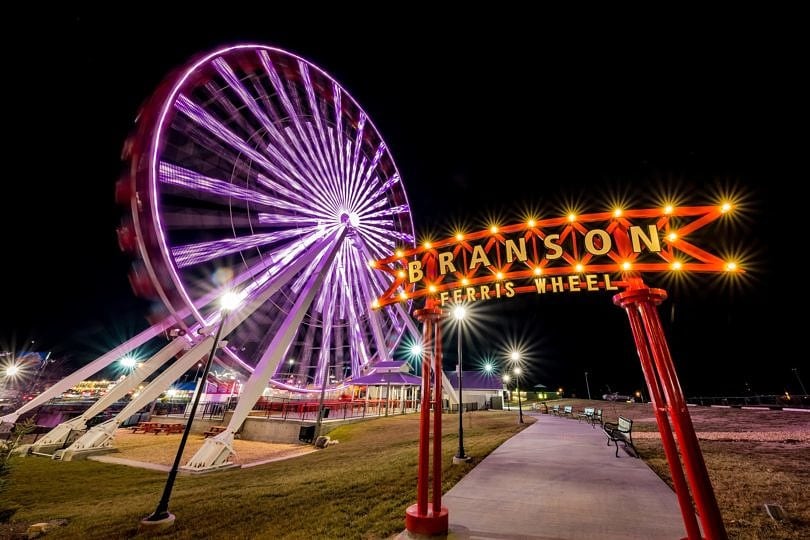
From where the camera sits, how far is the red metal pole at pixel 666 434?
393 cm

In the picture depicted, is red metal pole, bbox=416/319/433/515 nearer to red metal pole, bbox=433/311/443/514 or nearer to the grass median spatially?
red metal pole, bbox=433/311/443/514

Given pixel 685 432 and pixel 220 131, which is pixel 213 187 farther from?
pixel 685 432

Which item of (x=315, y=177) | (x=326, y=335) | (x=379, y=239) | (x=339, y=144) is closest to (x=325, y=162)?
(x=315, y=177)

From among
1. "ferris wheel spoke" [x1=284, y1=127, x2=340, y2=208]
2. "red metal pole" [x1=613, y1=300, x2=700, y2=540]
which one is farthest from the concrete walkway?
"ferris wheel spoke" [x1=284, y1=127, x2=340, y2=208]

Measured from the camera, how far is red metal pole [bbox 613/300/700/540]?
3.93m

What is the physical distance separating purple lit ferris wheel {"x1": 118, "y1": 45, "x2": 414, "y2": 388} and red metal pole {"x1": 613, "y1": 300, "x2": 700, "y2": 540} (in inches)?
516

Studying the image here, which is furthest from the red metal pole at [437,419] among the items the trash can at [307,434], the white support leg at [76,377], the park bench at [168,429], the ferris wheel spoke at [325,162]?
the park bench at [168,429]

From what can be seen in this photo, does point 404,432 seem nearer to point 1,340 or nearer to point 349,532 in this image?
point 349,532

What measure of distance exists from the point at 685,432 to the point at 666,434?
0.35 m

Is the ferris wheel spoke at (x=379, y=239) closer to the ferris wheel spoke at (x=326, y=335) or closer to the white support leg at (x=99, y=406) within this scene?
the ferris wheel spoke at (x=326, y=335)

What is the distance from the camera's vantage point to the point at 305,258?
731 inches

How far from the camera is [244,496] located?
26.0 feet

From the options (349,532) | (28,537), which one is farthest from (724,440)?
(28,537)

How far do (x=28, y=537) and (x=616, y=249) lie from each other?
1133 cm
